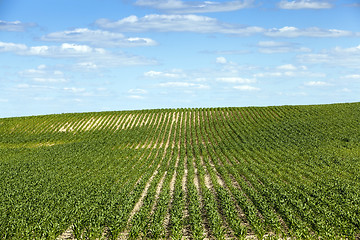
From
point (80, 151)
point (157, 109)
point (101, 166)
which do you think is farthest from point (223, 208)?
point (157, 109)

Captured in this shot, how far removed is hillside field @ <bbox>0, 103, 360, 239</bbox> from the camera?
57.4 feet

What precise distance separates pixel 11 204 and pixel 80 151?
26504mm

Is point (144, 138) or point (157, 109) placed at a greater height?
point (157, 109)

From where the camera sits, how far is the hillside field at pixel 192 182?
1750cm

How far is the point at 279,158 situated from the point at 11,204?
1241 inches

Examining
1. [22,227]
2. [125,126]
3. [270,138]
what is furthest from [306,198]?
[125,126]

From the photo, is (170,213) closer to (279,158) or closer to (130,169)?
(130,169)

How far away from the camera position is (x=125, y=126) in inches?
2926

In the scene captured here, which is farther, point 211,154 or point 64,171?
point 211,154

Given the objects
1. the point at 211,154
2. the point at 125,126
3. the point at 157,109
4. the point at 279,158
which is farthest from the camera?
the point at 157,109

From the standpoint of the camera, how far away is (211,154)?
45062 millimetres

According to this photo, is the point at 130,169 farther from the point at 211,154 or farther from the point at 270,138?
the point at 270,138

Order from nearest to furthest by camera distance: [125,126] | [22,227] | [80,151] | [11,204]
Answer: [22,227] < [11,204] < [80,151] < [125,126]

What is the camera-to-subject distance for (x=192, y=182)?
92.5 ft
